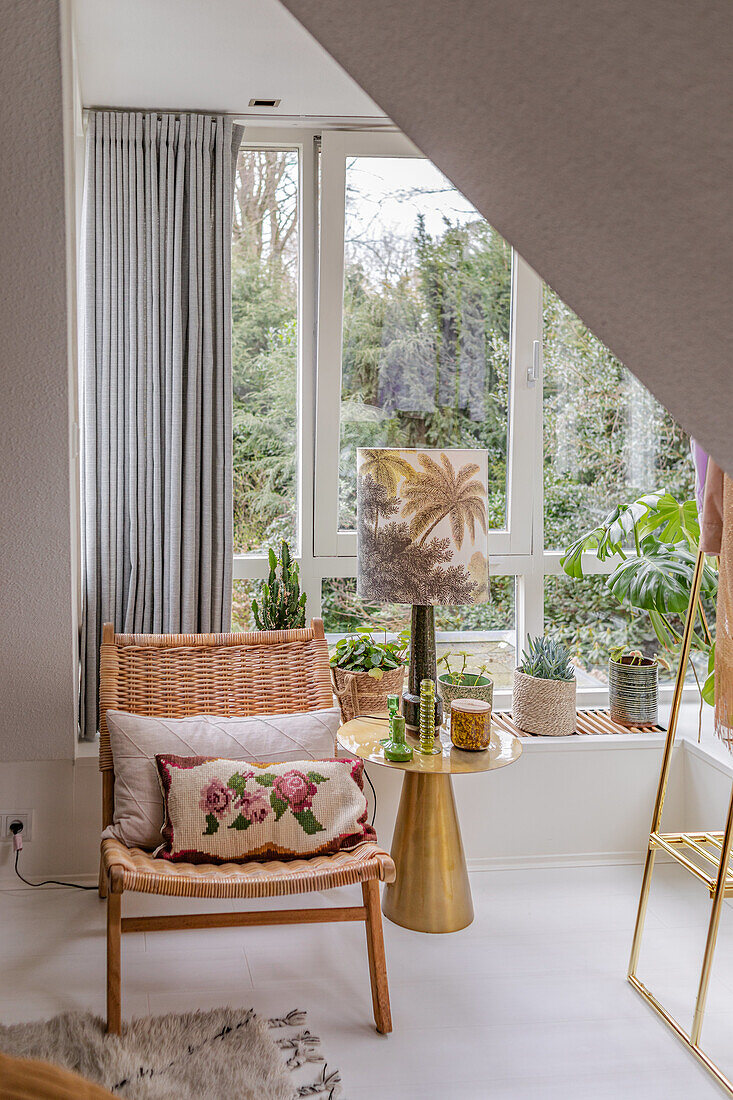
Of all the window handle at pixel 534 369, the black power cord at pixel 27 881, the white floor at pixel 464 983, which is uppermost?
the window handle at pixel 534 369

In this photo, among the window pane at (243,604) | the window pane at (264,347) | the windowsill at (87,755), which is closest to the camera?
the windowsill at (87,755)

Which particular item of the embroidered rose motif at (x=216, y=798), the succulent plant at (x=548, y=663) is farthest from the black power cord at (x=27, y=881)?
the succulent plant at (x=548, y=663)

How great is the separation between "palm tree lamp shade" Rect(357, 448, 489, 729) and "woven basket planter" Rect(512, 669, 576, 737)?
667 millimetres

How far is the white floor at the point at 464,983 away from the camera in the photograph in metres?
1.97

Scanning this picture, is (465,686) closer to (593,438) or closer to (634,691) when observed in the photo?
(634,691)

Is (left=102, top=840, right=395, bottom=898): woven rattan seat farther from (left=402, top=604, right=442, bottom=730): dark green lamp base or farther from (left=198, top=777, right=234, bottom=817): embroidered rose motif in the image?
(left=402, top=604, right=442, bottom=730): dark green lamp base

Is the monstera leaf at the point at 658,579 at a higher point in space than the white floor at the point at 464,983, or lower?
higher

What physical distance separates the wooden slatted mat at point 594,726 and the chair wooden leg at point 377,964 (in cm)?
99

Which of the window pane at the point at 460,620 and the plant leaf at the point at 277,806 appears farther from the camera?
the window pane at the point at 460,620

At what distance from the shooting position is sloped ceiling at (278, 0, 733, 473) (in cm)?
63

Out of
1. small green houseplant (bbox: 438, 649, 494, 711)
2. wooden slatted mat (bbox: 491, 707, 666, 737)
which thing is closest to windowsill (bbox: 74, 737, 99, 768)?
small green houseplant (bbox: 438, 649, 494, 711)

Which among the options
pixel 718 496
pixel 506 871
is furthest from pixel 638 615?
pixel 718 496

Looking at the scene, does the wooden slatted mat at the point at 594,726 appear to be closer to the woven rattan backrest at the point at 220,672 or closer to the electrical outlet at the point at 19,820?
the woven rattan backrest at the point at 220,672

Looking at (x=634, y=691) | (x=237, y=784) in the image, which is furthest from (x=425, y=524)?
(x=634, y=691)
